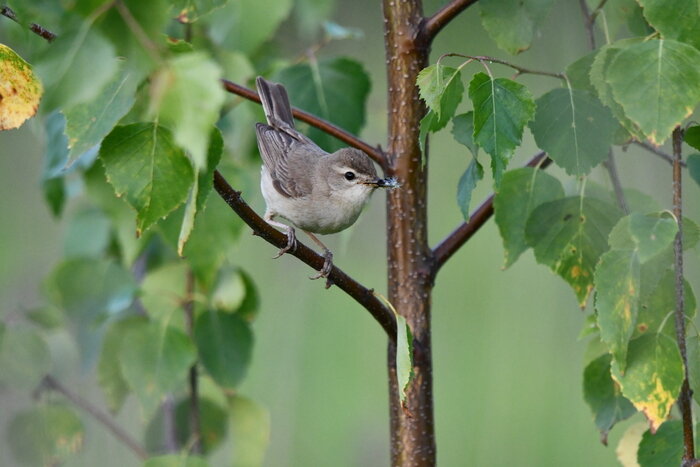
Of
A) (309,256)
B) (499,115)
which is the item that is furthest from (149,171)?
(499,115)

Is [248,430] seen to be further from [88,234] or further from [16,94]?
[16,94]

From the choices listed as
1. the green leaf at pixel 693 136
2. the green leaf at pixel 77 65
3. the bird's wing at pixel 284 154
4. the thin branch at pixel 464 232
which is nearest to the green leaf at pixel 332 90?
the bird's wing at pixel 284 154

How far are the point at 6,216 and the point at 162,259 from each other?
2214 millimetres

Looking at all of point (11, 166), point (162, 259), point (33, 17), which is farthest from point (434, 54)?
point (33, 17)

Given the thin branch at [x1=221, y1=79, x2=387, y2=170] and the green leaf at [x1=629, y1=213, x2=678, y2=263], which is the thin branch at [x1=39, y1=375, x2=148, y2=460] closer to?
the thin branch at [x1=221, y1=79, x2=387, y2=170]

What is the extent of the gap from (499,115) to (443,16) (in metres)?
0.25

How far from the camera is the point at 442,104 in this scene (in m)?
1.14

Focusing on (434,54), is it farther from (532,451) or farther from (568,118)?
(568,118)

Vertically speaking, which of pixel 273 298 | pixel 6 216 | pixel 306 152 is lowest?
pixel 306 152

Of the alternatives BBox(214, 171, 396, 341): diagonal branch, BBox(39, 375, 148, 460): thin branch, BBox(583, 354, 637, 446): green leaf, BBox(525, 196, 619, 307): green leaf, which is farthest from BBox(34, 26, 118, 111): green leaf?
Result: BBox(39, 375, 148, 460): thin branch

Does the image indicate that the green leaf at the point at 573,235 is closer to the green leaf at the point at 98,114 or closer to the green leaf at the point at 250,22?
the green leaf at the point at 98,114

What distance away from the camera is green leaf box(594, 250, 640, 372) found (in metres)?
1.15

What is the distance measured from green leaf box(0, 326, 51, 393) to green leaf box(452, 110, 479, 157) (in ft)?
4.10

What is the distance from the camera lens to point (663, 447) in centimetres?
125
